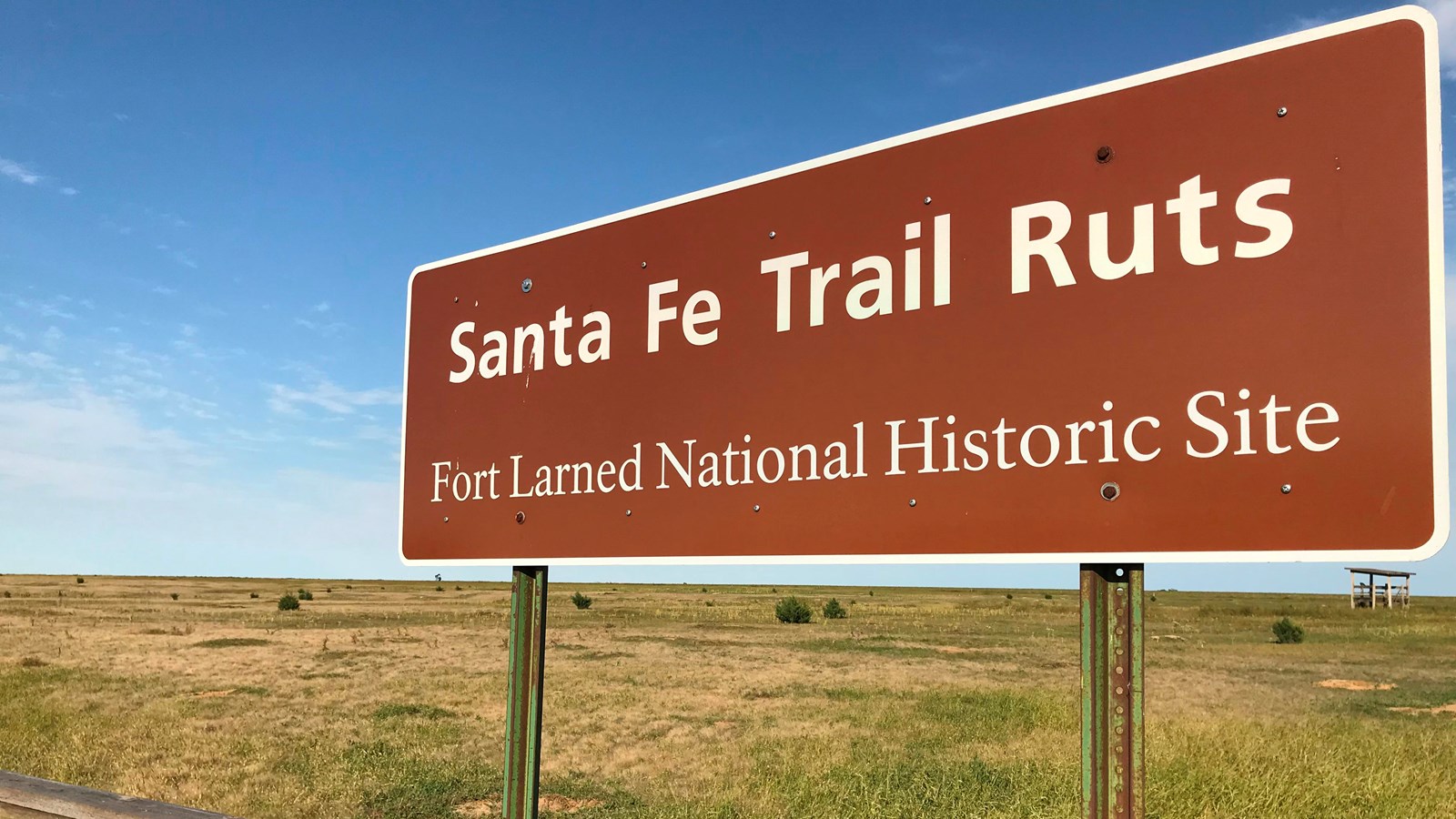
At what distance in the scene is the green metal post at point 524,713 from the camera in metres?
3.49

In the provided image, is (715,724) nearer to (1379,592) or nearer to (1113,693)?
(1113,693)

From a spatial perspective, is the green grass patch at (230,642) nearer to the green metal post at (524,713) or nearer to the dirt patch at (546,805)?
the dirt patch at (546,805)

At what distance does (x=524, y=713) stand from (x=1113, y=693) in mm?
1999

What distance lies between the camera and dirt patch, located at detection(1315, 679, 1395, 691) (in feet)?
77.5

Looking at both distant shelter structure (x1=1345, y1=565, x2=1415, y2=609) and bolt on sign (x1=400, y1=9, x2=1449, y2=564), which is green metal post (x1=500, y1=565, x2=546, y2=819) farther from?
distant shelter structure (x1=1345, y1=565, x2=1415, y2=609)

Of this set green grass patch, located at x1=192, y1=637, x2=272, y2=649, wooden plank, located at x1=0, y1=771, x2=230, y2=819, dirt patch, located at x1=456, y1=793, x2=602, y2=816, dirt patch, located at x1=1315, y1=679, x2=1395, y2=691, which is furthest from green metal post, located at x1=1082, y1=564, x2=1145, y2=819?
green grass patch, located at x1=192, y1=637, x2=272, y2=649

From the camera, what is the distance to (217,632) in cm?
3675

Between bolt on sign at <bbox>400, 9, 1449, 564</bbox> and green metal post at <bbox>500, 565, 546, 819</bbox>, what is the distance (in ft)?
0.77

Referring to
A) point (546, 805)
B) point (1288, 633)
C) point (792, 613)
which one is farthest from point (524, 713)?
point (792, 613)

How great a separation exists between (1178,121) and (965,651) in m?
31.9

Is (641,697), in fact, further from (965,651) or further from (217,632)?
(217,632)

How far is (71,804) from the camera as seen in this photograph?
3846 mm

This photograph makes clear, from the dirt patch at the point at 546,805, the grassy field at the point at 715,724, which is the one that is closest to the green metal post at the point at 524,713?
the grassy field at the point at 715,724

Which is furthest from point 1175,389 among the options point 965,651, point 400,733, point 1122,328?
point 965,651
